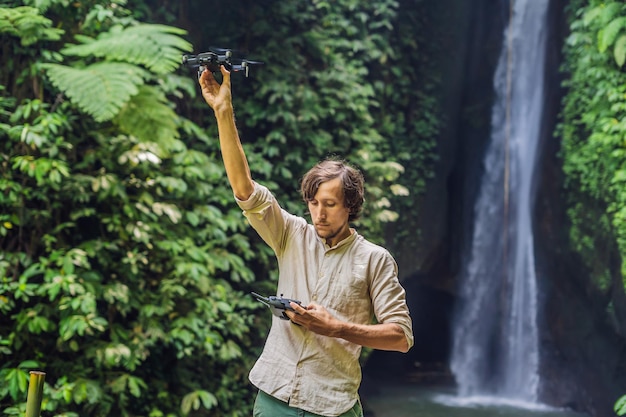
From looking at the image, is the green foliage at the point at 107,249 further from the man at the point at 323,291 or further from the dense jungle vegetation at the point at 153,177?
the man at the point at 323,291

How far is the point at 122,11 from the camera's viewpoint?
5531mm

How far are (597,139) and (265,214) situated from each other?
A: 229 inches

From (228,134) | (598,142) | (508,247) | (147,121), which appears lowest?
(508,247)

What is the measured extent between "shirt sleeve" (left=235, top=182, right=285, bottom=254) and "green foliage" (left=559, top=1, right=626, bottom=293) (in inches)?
203

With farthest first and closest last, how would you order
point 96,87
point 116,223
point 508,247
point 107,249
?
point 508,247 → point 107,249 → point 116,223 → point 96,87

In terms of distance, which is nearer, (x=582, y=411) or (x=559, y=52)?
(x=582, y=411)

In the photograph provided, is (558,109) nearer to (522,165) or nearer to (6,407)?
(522,165)

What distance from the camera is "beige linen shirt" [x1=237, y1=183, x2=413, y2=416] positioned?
2.26 m

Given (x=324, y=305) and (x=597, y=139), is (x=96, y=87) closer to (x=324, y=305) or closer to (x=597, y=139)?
(x=324, y=305)

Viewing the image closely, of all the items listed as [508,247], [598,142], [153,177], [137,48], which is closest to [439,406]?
[508,247]

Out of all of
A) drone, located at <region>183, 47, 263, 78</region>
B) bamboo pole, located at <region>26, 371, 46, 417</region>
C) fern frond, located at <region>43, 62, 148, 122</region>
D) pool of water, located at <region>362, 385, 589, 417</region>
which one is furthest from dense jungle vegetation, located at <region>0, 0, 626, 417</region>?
drone, located at <region>183, 47, 263, 78</region>

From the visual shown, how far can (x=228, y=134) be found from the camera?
2.31 meters

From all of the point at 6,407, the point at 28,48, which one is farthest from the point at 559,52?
the point at 6,407

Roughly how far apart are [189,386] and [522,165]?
224 inches
